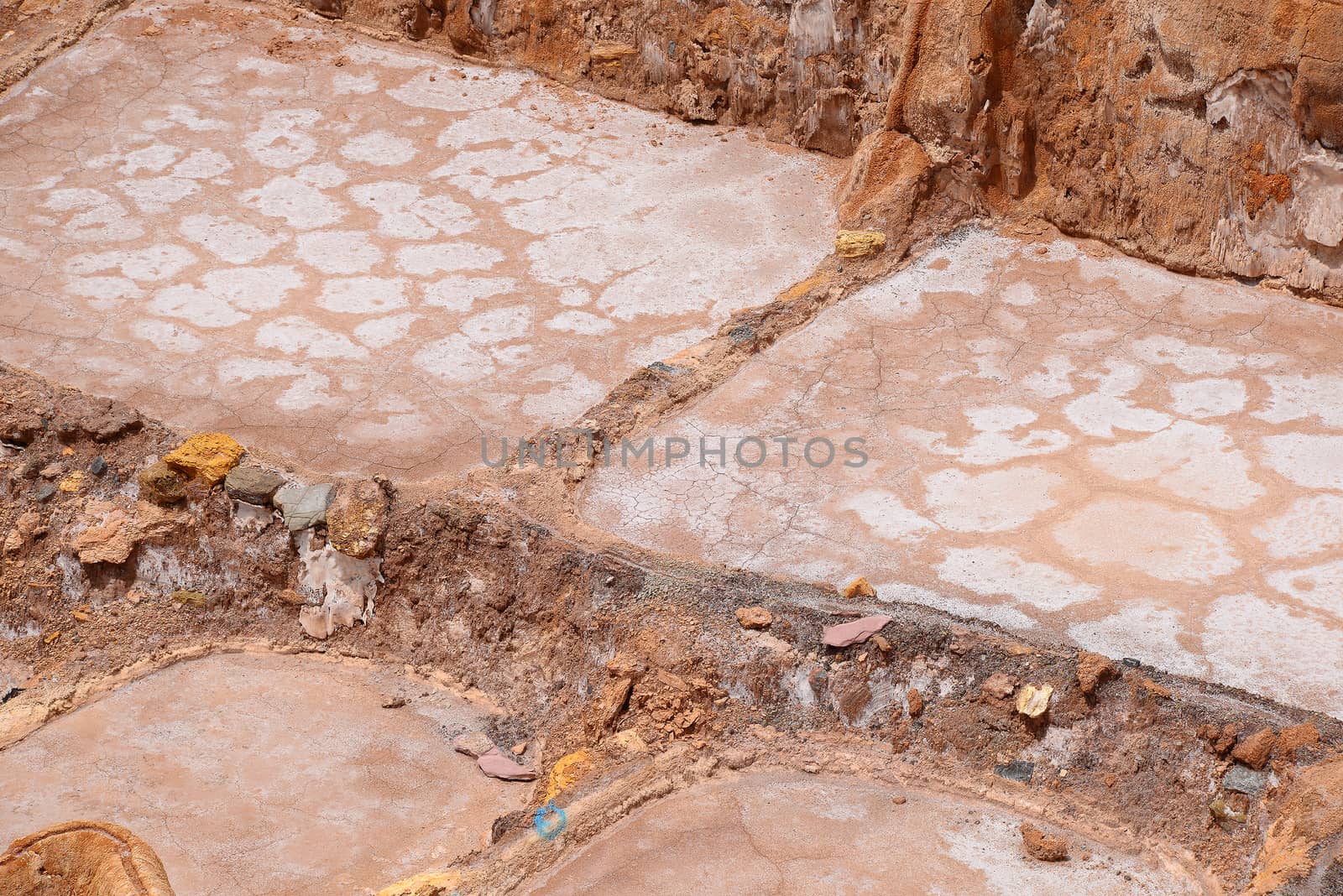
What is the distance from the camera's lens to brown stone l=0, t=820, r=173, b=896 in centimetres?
354

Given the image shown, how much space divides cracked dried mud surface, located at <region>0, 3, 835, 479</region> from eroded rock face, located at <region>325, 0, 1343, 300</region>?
0.39 m

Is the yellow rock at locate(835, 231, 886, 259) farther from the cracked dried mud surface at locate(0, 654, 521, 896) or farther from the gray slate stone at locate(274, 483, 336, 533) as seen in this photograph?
the cracked dried mud surface at locate(0, 654, 521, 896)

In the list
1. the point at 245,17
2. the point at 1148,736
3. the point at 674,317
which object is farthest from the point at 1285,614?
the point at 245,17

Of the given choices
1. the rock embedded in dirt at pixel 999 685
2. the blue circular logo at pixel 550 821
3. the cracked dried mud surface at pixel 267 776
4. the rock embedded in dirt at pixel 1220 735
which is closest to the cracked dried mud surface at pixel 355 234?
the cracked dried mud surface at pixel 267 776

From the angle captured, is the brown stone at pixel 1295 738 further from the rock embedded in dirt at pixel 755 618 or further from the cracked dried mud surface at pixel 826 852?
the rock embedded in dirt at pixel 755 618

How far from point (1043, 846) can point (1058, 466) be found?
1774 mm

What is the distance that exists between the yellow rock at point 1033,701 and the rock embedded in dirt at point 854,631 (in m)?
0.48

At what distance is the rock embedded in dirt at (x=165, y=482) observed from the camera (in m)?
5.91

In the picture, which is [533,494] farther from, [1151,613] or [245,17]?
[245,17]

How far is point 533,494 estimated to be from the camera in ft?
18.5

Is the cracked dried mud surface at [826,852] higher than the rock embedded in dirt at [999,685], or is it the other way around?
the rock embedded in dirt at [999,685]

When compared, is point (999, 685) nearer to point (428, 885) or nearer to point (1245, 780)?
point (1245, 780)

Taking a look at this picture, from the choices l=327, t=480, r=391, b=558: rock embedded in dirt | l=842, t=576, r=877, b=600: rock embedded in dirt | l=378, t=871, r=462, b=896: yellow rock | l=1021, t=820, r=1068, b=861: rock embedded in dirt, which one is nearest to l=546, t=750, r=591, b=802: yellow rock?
l=378, t=871, r=462, b=896: yellow rock

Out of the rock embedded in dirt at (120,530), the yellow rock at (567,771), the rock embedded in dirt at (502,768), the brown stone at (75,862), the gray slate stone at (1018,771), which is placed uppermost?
the brown stone at (75,862)
